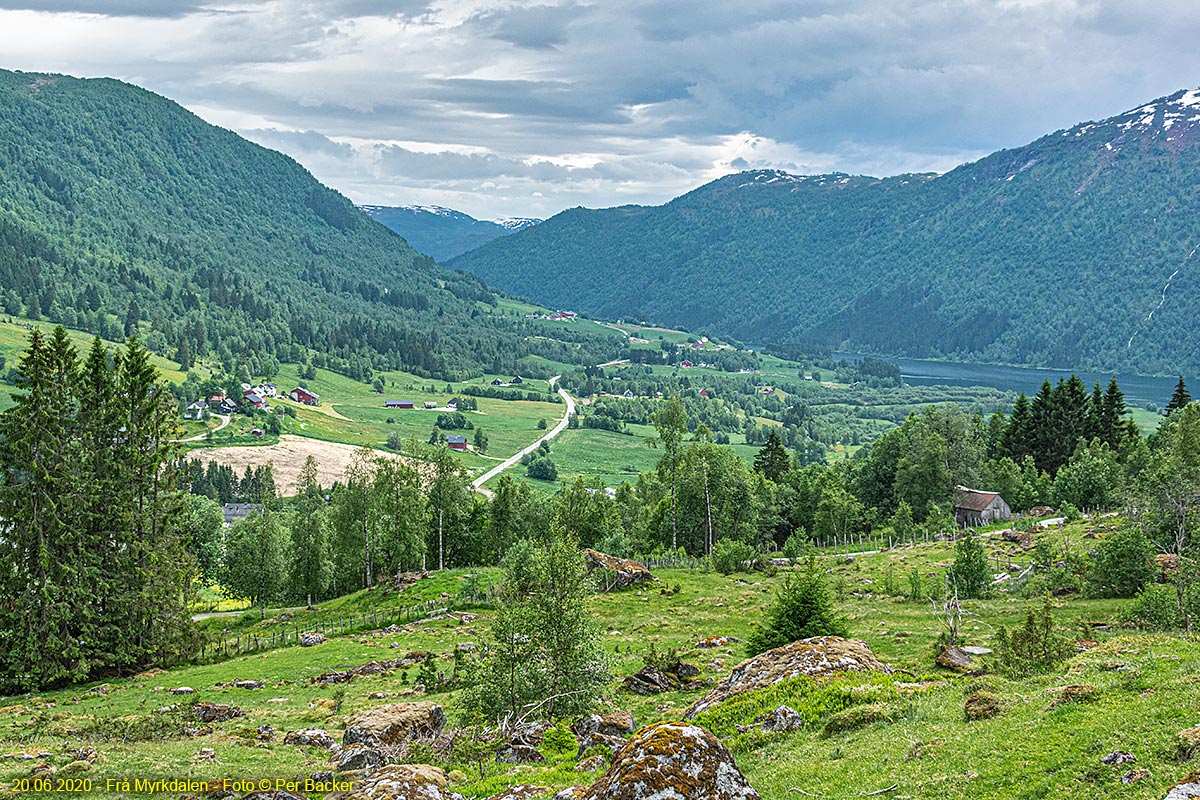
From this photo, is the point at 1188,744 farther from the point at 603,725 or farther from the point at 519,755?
the point at 519,755

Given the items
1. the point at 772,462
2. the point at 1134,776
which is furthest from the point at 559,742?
the point at 772,462

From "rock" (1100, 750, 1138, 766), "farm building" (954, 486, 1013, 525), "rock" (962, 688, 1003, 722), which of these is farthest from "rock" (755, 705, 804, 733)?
"farm building" (954, 486, 1013, 525)

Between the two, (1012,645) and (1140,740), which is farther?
(1012,645)

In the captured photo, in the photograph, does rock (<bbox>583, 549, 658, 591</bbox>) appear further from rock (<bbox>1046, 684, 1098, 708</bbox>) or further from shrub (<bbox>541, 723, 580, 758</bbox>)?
rock (<bbox>1046, 684, 1098, 708</bbox>)

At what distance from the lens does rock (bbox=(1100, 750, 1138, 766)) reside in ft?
50.7

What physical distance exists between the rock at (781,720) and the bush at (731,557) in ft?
183

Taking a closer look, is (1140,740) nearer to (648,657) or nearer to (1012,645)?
(1012,645)

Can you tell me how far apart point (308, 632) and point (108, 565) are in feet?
59.1

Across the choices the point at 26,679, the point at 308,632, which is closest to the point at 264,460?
the point at 308,632

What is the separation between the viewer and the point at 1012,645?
28000mm

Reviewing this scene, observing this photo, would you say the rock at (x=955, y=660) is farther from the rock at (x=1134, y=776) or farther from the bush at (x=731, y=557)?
the bush at (x=731, y=557)

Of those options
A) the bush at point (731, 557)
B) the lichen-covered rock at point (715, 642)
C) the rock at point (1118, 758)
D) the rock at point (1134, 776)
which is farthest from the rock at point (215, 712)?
A: the bush at point (731, 557)

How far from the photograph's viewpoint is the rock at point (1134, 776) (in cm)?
1463

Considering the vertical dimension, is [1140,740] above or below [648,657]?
above
